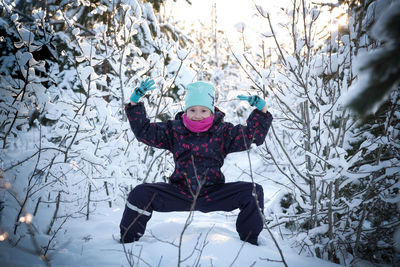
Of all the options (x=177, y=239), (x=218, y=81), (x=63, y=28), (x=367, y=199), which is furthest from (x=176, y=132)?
(x=218, y=81)

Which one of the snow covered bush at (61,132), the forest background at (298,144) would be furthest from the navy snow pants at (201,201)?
the snow covered bush at (61,132)

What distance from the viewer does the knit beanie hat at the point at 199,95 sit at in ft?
6.86

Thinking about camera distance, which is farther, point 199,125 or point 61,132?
point 61,132

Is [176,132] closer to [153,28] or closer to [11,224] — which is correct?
[11,224]

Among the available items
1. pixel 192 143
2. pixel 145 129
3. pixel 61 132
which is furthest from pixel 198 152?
pixel 61 132

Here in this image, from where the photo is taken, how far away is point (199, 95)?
6.90ft

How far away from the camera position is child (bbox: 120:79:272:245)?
1911 mm

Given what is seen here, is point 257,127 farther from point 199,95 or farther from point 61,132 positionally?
point 61,132

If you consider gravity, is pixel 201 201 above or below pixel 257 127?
below

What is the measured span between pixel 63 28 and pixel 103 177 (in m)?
2.86

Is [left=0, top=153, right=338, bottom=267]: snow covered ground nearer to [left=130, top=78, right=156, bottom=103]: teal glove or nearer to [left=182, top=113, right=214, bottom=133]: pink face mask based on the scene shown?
[left=182, top=113, right=214, bottom=133]: pink face mask

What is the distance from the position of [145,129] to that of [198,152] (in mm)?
479

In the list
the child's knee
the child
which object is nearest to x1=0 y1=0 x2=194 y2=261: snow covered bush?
the child's knee

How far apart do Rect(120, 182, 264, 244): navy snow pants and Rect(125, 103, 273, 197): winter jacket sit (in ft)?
0.25
